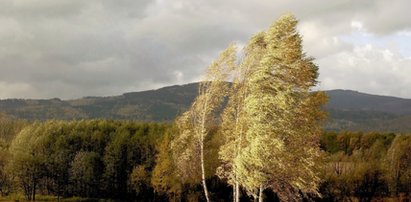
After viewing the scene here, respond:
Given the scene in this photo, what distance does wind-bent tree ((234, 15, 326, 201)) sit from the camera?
33594 millimetres

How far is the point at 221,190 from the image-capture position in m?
117

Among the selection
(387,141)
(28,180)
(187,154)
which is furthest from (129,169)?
(187,154)

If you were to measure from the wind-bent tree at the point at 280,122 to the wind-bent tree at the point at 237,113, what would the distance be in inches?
25.7

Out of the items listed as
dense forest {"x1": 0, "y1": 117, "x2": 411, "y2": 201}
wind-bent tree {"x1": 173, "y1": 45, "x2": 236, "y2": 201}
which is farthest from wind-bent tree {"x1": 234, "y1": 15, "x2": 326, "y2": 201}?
dense forest {"x1": 0, "y1": 117, "x2": 411, "y2": 201}

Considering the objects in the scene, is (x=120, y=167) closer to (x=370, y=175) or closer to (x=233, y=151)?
(x=370, y=175)

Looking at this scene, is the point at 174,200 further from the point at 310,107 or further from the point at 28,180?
the point at 310,107

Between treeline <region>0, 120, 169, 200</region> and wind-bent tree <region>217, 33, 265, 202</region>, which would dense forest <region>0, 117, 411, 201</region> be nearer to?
treeline <region>0, 120, 169, 200</region>

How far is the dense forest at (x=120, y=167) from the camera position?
379 ft

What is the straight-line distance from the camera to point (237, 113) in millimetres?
36281

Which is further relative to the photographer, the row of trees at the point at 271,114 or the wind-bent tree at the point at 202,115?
the wind-bent tree at the point at 202,115

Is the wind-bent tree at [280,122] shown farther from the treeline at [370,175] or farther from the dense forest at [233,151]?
the treeline at [370,175]

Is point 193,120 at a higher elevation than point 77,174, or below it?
higher

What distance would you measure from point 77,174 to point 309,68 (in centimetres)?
10448

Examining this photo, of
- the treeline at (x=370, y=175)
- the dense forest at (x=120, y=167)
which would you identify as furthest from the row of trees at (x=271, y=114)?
the treeline at (x=370, y=175)
